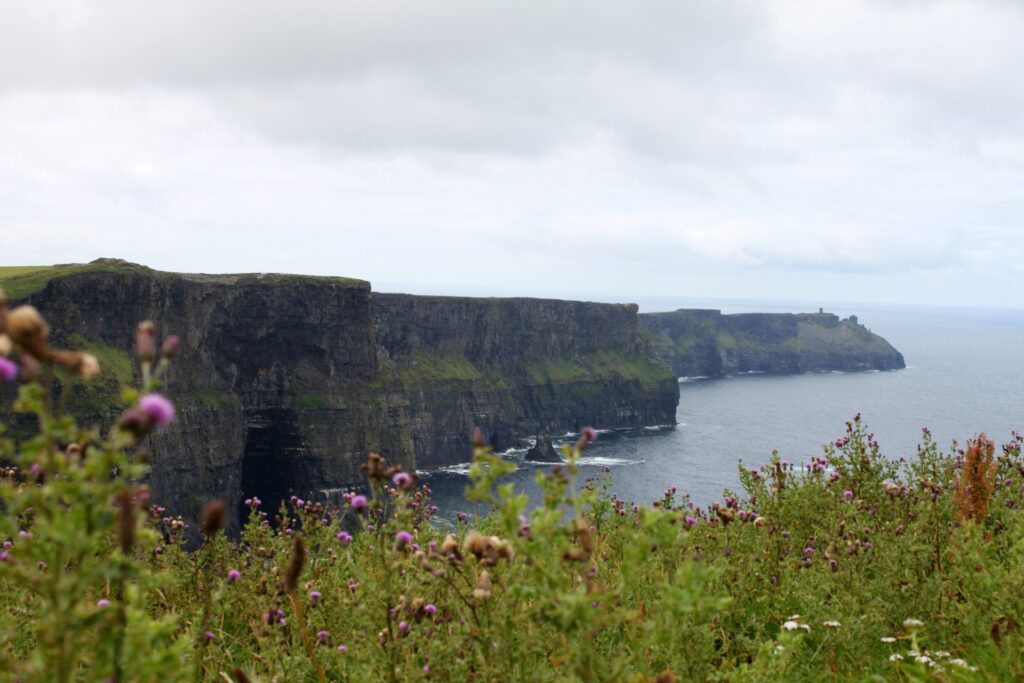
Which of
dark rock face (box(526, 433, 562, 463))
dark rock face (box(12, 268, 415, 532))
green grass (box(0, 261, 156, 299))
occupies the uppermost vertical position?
green grass (box(0, 261, 156, 299))

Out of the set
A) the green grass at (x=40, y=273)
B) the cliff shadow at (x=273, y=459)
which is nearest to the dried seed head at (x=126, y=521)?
the green grass at (x=40, y=273)

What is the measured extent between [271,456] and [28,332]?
12332 cm

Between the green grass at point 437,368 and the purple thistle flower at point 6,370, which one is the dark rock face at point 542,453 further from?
the purple thistle flower at point 6,370

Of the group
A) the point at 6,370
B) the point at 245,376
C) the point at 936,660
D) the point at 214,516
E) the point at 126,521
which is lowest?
the point at 245,376

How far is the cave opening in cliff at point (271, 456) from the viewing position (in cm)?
11856

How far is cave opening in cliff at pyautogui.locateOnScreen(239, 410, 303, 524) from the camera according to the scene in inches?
4668

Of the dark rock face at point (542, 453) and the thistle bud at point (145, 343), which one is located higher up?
the thistle bud at point (145, 343)

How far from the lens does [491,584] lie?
633 cm

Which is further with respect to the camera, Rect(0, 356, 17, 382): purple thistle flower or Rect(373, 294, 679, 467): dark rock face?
Rect(373, 294, 679, 467): dark rock face

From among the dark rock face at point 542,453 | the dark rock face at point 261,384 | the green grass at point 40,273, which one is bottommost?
the dark rock face at point 542,453

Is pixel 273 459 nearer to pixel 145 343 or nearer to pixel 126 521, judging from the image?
pixel 126 521

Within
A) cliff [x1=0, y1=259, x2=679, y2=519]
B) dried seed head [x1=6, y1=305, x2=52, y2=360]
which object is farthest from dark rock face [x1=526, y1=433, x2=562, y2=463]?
dried seed head [x1=6, y1=305, x2=52, y2=360]

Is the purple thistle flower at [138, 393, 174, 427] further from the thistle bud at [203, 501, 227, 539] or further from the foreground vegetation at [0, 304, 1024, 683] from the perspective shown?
the thistle bud at [203, 501, 227, 539]

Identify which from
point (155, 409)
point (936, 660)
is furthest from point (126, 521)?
point (936, 660)
